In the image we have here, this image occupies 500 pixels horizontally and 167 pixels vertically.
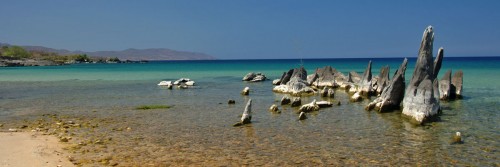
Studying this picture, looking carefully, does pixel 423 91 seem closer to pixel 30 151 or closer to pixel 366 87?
pixel 366 87

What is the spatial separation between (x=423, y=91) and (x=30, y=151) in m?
18.0

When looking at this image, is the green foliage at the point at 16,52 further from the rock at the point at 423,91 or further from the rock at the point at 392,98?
the rock at the point at 423,91

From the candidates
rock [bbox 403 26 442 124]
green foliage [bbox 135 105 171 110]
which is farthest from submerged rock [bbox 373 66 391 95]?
green foliage [bbox 135 105 171 110]

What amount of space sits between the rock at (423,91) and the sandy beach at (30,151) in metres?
15.9

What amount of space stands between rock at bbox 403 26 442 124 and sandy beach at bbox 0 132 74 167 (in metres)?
15.9

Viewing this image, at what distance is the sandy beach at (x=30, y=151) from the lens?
42.7 ft

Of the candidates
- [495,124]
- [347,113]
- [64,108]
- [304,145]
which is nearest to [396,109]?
[347,113]

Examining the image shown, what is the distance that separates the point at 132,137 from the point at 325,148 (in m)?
8.22

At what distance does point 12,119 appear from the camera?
23.0m

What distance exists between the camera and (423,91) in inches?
822

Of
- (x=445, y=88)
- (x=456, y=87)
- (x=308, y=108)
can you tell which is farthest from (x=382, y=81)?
(x=308, y=108)

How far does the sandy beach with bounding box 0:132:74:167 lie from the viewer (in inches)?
512

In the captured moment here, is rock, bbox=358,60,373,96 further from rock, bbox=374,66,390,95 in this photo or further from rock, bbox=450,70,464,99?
rock, bbox=450,70,464,99

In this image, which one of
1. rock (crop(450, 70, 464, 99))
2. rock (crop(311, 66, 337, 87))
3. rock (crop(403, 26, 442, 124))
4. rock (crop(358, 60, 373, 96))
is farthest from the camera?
rock (crop(311, 66, 337, 87))
